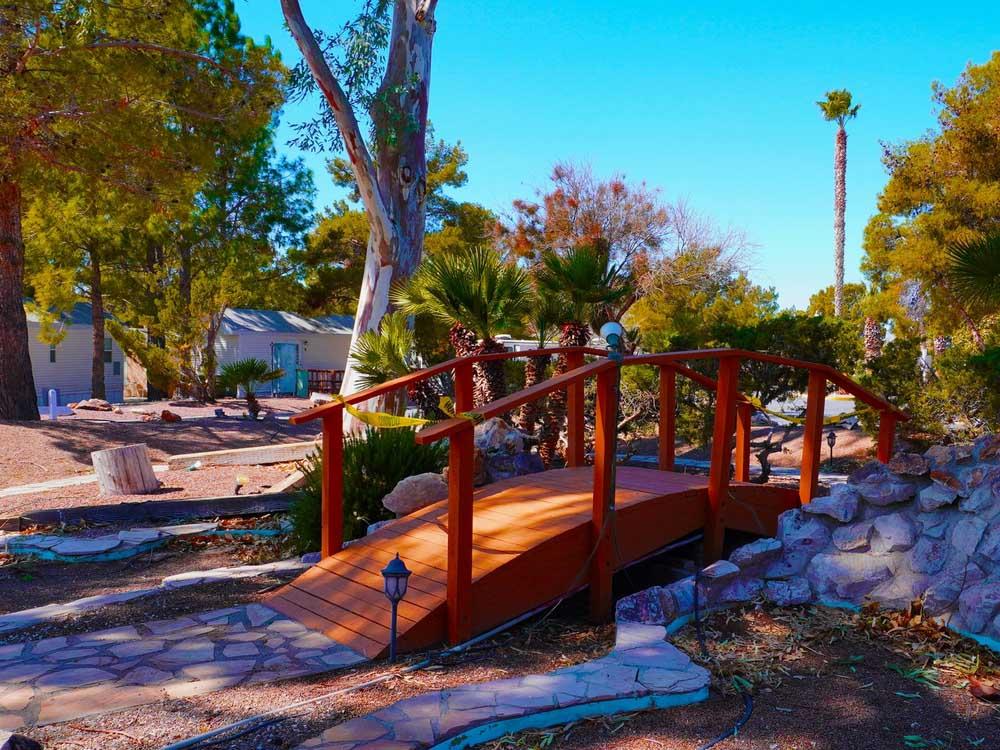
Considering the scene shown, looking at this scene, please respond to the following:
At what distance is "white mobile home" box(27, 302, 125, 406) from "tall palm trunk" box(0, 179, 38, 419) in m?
11.6

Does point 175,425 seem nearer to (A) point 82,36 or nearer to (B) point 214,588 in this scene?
(A) point 82,36

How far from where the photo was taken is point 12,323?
14.4m

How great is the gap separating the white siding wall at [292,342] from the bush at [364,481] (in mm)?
21953

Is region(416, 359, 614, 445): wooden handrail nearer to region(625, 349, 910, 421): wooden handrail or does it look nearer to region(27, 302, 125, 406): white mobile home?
region(625, 349, 910, 421): wooden handrail

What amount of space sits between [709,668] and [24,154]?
42.6ft

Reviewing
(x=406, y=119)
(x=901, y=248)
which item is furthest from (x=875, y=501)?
(x=901, y=248)

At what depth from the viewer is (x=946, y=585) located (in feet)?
14.5

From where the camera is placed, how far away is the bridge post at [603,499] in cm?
466

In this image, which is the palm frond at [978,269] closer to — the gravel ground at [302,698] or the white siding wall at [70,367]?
the gravel ground at [302,698]

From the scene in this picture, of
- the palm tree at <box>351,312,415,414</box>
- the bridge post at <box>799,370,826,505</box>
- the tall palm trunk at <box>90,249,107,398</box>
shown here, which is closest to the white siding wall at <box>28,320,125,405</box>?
the tall palm trunk at <box>90,249,107,398</box>

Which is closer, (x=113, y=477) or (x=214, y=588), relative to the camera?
(x=214, y=588)

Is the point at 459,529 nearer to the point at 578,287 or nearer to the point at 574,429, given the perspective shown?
the point at 574,429

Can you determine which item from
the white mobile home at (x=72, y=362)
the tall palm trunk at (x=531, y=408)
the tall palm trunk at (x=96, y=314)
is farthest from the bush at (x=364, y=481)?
the white mobile home at (x=72, y=362)

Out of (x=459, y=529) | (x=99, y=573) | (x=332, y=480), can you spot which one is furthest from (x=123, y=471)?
(x=459, y=529)
